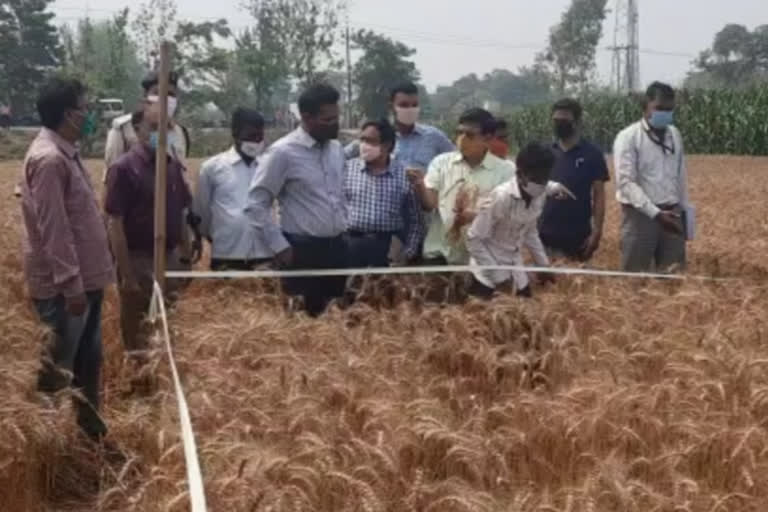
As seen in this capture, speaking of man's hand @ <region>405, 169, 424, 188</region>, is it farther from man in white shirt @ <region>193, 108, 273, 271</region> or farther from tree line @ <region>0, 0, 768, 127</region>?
tree line @ <region>0, 0, 768, 127</region>

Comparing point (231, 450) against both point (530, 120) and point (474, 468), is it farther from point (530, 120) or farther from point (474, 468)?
point (530, 120)

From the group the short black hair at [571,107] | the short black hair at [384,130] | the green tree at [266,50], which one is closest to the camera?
the short black hair at [384,130]

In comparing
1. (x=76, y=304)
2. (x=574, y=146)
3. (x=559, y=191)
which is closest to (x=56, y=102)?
(x=76, y=304)

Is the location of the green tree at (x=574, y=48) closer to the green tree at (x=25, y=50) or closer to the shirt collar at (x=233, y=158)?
the green tree at (x=25, y=50)

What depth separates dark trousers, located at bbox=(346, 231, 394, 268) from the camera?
21.0 feet

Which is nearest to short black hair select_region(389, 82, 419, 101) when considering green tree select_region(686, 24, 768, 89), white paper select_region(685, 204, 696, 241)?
white paper select_region(685, 204, 696, 241)

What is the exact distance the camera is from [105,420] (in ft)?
15.4

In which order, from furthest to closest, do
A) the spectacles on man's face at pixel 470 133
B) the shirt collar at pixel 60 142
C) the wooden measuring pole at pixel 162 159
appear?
the spectacles on man's face at pixel 470 133 < the wooden measuring pole at pixel 162 159 < the shirt collar at pixel 60 142

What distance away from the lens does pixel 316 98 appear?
567cm

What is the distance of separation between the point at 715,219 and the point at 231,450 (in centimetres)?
1022

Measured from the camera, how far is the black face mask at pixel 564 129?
711 centimetres

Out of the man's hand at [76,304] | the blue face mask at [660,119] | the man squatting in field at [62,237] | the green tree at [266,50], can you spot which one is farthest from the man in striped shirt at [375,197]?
the green tree at [266,50]

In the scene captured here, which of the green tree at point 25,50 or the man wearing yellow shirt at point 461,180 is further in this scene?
the green tree at point 25,50

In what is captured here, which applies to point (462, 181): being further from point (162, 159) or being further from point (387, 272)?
point (162, 159)
